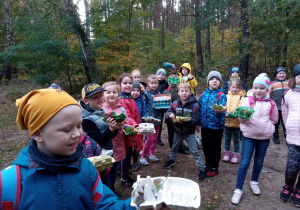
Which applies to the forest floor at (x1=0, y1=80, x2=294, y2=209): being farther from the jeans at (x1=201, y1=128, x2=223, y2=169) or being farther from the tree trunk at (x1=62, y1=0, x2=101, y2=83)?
Result: the tree trunk at (x1=62, y1=0, x2=101, y2=83)

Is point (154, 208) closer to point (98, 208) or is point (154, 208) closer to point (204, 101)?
point (98, 208)

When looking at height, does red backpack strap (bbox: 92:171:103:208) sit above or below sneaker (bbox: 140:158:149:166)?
above

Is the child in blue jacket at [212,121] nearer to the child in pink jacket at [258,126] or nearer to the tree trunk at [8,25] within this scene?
the child in pink jacket at [258,126]

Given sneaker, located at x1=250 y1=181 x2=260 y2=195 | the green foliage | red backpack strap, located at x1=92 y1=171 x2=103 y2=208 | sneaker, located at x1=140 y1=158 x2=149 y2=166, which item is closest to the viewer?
red backpack strap, located at x1=92 y1=171 x2=103 y2=208

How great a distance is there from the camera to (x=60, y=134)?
130cm

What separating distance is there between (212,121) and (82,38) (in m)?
9.10

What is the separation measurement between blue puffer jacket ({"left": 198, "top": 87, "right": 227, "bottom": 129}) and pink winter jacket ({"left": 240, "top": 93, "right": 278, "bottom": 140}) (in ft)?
2.15

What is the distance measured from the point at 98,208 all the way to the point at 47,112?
799 millimetres

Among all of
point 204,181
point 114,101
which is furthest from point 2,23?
point 204,181

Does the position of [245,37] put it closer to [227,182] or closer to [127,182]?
[227,182]

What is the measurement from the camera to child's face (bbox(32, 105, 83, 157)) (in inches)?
50.9

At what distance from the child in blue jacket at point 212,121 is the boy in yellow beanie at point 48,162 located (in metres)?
3.26

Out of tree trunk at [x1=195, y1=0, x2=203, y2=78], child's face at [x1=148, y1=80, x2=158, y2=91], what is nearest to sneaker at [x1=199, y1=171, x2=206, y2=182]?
child's face at [x1=148, y1=80, x2=158, y2=91]

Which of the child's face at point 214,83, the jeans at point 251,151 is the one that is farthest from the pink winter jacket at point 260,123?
the child's face at point 214,83
